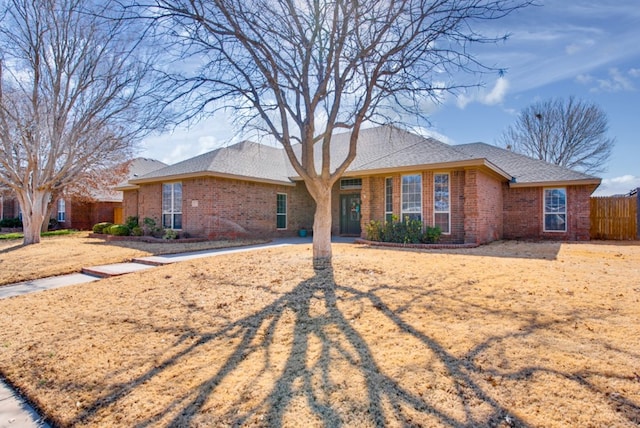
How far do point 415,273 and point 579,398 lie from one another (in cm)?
391

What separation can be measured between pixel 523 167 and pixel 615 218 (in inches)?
173

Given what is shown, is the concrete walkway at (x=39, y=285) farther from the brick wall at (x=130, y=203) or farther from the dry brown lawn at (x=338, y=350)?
the brick wall at (x=130, y=203)

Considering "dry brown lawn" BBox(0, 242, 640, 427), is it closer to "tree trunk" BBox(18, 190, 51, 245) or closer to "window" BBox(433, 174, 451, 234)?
"window" BBox(433, 174, 451, 234)

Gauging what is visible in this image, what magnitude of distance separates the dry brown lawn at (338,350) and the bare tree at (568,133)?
77.5 ft

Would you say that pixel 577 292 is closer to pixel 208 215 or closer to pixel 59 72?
pixel 208 215

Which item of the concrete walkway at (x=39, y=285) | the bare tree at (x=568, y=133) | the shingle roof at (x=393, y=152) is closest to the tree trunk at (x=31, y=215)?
the concrete walkway at (x=39, y=285)

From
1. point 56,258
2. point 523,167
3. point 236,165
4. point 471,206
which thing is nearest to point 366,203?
point 471,206

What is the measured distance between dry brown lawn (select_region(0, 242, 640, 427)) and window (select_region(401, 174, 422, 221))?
6.10m

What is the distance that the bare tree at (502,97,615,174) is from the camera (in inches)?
975

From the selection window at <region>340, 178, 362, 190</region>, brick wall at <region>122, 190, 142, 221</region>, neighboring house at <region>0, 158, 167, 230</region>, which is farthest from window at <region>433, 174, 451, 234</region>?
neighboring house at <region>0, 158, 167, 230</region>

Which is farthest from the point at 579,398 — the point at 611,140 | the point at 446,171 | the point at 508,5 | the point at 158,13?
the point at 611,140

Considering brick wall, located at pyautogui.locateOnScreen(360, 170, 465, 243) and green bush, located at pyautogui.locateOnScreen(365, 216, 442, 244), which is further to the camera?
brick wall, located at pyautogui.locateOnScreen(360, 170, 465, 243)

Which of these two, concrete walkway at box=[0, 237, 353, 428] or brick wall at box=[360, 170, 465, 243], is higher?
brick wall at box=[360, 170, 465, 243]

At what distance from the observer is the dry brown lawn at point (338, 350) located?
259 cm
